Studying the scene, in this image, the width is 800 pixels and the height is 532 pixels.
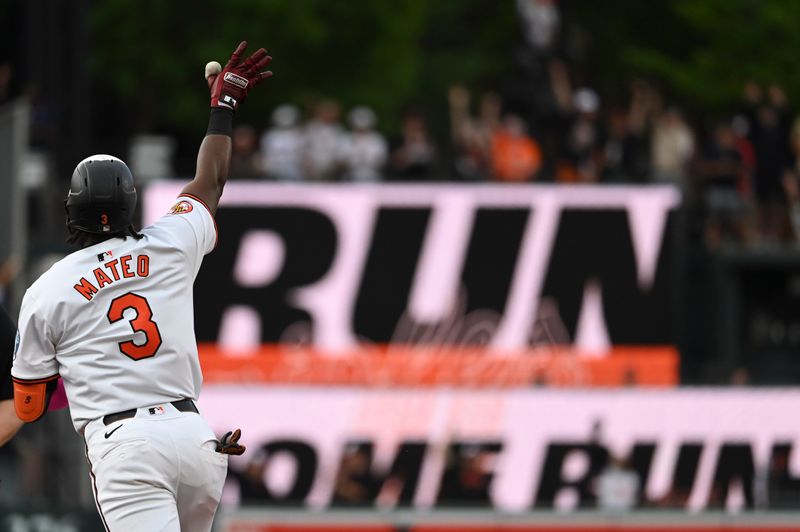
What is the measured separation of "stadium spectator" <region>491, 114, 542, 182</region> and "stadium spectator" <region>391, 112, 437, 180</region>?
0.75 m

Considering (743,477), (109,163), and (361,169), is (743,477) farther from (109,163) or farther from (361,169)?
(109,163)

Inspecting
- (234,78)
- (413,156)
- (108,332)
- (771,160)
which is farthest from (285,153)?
(108,332)

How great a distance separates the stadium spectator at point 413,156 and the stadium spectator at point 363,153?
0.21 m

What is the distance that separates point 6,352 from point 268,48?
2209 centimetres

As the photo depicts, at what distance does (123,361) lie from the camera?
5949mm

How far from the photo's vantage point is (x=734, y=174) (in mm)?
19234

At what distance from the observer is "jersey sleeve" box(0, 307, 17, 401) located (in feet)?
20.5

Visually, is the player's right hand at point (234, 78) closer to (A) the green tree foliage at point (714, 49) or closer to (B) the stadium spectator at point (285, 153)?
(B) the stadium spectator at point (285, 153)

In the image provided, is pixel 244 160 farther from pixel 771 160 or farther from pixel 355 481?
pixel 771 160

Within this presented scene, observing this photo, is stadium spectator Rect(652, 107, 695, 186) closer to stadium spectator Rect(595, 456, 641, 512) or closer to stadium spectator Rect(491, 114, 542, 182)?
stadium spectator Rect(491, 114, 542, 182)

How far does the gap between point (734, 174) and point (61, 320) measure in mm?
14234

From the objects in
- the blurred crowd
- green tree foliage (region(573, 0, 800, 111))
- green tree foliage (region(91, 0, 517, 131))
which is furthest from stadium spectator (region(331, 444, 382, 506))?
green tree foliage (region(573, 0, 800, 111))

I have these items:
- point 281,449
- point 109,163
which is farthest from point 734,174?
point 109,163

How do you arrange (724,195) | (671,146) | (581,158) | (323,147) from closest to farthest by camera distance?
(323,147) → (724,195) → (581,158) → (671,146)
